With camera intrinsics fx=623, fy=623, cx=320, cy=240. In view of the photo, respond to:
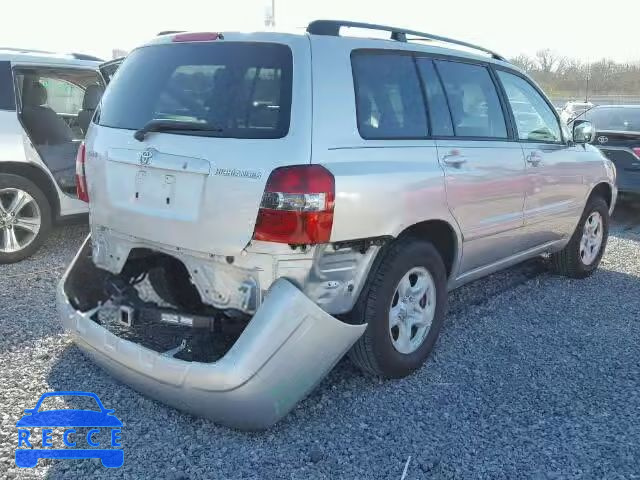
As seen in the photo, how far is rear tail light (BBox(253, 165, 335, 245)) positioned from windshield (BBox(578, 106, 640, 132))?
23.1 ft

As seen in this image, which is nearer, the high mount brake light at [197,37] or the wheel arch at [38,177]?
the high mount brake light at [197,37]

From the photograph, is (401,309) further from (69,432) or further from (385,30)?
(69,432)

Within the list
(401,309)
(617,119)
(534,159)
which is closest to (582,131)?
(534,159)

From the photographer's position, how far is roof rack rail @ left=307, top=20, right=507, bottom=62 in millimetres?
3029

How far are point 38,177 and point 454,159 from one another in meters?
3.89

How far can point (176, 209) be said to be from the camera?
9.36ft

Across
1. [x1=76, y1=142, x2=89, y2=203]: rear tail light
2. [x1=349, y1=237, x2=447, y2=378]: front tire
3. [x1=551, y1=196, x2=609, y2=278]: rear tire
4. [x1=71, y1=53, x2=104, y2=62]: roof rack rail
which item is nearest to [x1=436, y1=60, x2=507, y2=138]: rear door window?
[x1=349, y1=237, x2=447, y2=378]: front tire

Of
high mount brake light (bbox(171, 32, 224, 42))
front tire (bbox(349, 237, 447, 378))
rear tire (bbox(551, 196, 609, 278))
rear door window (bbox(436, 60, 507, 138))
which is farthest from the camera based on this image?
rear tire (bbox(551, 196, 609, 278))

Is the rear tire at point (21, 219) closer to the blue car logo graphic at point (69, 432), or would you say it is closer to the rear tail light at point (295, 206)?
the blue car logo graphic at point (69, 432)

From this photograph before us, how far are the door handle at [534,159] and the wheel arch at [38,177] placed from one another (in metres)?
4.10

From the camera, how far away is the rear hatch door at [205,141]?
2.71 m

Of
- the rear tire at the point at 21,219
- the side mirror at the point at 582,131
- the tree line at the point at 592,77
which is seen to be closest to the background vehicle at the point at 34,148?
the rear tire at the point at 21,219

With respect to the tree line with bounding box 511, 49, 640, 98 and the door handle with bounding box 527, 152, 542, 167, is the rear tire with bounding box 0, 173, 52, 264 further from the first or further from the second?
the tree line with bounding box 511, 49, 640, 98

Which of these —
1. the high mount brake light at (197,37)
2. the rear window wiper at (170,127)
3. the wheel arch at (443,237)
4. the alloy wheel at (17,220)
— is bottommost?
the alloy wheel at (17,220)
